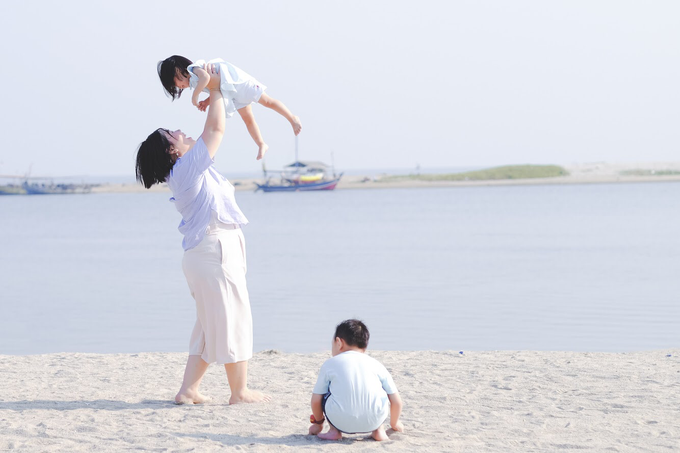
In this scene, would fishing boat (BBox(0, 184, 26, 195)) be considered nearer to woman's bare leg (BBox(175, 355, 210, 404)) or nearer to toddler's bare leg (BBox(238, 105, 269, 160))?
woman's bare leg (BBox(175, 355, 210, 404))

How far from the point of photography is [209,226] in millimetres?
4883

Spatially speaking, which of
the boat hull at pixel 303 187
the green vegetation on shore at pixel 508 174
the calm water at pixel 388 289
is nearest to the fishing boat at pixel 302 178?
the boat hull at pixel 303 187

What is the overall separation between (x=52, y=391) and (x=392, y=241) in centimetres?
2054

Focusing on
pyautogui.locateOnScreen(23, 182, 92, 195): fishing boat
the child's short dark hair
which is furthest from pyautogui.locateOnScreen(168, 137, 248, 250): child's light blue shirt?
pyautogui.locateOnScreen(23, 182, 92, 195): fishing boat

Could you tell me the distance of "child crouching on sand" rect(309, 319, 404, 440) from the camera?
A: 4.21 m

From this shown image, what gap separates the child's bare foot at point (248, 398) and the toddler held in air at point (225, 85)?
150cm

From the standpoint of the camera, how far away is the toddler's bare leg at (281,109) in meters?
4.81

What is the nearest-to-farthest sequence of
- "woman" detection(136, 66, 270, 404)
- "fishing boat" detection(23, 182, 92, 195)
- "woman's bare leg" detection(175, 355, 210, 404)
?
"woman" detection(136, 66, 270, 404) < "woman's bare leg" detection(175, 355, 210, 404) < "fishing boat" detection(23, 182, 92, 195)

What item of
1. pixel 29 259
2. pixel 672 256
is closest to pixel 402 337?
pixel 672 256

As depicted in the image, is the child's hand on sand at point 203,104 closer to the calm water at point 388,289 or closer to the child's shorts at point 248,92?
the child's shorts at point 248,92

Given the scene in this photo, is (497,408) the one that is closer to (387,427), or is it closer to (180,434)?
(387,427)

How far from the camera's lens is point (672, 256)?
19.1m

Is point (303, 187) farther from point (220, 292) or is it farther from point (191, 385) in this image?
point (220, 292)

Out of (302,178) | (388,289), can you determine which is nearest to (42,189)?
(302,178)
